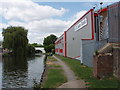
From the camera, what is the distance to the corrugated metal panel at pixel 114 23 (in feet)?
35.5

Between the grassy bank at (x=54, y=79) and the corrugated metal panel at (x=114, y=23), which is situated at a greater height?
the corrugated metal panel at (x=114, y=23)

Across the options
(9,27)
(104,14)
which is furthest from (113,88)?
(9,27)

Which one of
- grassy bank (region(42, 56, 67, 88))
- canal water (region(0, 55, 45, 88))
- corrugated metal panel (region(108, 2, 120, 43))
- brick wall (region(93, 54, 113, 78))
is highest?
corrugated metal panel (region(108, 2, 120, 43))

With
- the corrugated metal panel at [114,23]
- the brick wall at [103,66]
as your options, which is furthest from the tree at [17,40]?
the brick wall at [103,66]

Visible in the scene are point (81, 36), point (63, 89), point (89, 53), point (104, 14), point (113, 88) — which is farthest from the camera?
point (81, 36)

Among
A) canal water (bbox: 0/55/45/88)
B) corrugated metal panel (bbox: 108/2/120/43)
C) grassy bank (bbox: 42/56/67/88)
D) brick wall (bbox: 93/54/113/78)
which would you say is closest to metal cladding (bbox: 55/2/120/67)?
corrugated metal panel (bbox: 108/2/120/43)

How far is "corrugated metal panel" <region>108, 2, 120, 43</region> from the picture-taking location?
35.5ft

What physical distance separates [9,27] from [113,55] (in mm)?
48267

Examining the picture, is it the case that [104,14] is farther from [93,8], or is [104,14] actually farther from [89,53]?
[89,53]

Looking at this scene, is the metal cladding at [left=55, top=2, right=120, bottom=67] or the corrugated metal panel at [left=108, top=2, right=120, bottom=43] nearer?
the corrugated metal panel at [left=108, top=2, right=120, bottom=43]

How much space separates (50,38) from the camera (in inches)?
4761

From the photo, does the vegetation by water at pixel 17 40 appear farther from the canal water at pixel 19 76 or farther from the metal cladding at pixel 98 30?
the metal cladding at pixel 98 30

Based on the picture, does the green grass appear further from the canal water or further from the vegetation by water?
the vegetation by water

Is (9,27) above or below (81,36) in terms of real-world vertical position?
above
